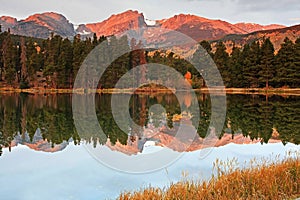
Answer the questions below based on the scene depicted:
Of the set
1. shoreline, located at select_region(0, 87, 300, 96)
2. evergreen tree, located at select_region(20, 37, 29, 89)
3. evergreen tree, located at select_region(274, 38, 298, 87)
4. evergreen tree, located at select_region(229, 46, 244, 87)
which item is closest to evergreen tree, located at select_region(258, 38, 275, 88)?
evergreen tree, located at select_region(274, 38, 298, 87)

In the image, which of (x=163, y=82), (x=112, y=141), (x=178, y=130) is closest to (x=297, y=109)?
(x=178, y=130)

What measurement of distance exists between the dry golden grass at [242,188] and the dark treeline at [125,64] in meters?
45.1

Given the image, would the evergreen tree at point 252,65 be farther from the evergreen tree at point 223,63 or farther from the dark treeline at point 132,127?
the dark treeline at point 132,127

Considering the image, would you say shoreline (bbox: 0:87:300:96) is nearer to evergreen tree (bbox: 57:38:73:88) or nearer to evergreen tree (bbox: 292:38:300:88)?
evergreen tree (bbox: 292:38:300:88)

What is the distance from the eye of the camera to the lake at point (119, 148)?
9789mm

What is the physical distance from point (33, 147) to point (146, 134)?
593 cm

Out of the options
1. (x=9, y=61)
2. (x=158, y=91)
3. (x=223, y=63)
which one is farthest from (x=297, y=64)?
(x=9, y=61)

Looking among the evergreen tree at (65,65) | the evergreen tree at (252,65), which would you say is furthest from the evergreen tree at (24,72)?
the evergreen tree at (252,65)

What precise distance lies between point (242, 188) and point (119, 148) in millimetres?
8891

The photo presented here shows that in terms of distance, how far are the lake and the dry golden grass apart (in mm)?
2181

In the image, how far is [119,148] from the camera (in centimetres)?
1512

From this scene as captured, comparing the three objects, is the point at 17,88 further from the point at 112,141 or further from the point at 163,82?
the point at 112,141

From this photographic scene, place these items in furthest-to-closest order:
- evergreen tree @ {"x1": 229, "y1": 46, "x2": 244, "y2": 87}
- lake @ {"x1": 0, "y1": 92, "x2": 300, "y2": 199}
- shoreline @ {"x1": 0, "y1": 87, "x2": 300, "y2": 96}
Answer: evergreen tree @ {"x1": 229, "y1": 46, "x2": 244, "y2": 87}
shoreline @ {"x1": 0, "y1": 87, "x2": 300, "y2": 96}
lake @ {"x1": 0, "y1": 92, "x2": 300, "y2": 199}

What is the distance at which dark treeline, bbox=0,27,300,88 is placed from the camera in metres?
51.3
